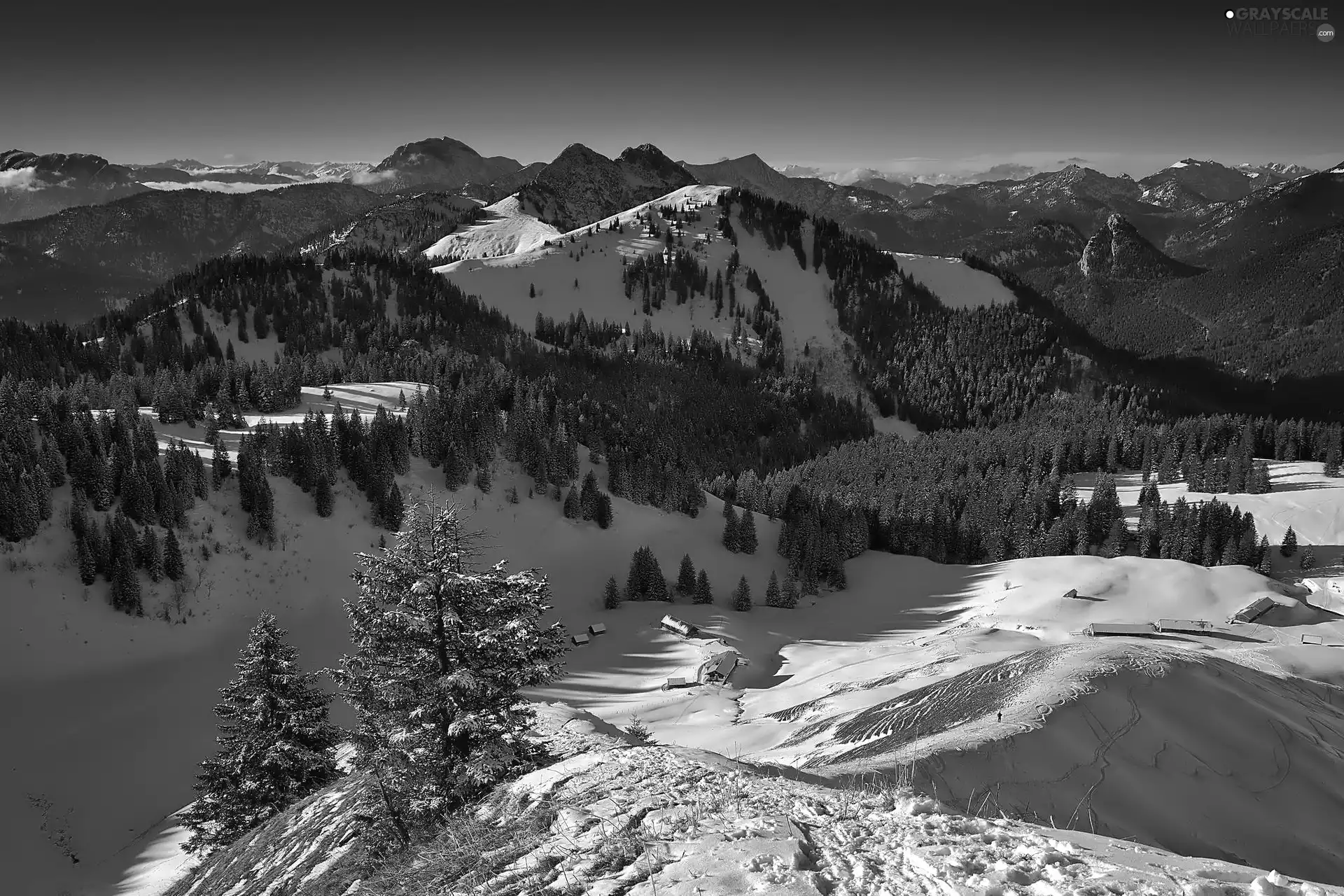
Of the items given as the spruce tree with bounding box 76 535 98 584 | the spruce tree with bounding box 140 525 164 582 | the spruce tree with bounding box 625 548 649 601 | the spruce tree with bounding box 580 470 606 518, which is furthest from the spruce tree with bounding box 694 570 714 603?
the spruce tree with bounding box 76 535 98 584

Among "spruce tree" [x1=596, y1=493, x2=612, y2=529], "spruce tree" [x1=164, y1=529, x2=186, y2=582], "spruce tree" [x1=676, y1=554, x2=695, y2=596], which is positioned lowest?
"spruce tree" [x1=676, y1=554, x2=695, y2=596]

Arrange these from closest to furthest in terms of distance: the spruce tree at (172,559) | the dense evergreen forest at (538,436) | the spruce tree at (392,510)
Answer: the spruce tree at (172,559)
the dense evergreen forest at (538,436)
the spruce tree at (392,510)

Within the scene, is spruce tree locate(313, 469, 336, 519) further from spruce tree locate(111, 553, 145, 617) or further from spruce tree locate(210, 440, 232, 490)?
spruce tree locate(111, 553, 145, 617)

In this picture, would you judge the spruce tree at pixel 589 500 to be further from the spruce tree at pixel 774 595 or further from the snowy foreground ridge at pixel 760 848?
the snowy foreground ridge at pixel 760 848

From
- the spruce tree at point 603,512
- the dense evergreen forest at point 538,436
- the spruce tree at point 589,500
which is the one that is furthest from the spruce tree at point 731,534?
the spruce tree at point 589,500

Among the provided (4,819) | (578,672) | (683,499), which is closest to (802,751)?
(578,672)

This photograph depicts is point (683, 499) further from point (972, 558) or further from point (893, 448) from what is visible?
point (893, 448)
